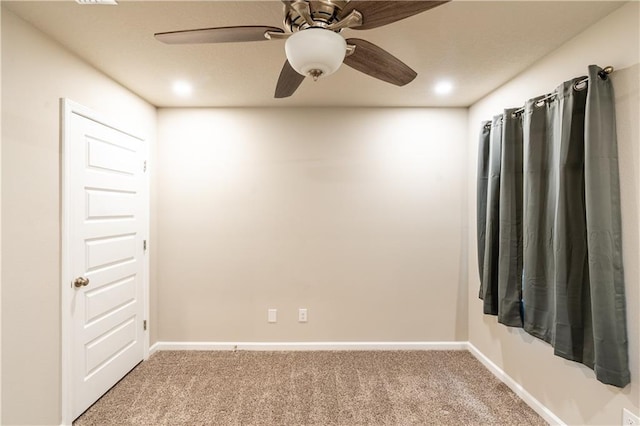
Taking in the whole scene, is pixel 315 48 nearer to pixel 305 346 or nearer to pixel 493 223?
pixel 493 223

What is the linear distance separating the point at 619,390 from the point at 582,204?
3.19 feet

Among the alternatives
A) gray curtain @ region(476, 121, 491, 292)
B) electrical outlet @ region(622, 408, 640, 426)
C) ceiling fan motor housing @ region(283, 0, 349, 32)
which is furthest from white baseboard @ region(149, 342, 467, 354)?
ceiling fan motor housing @ region(283, 0, 349, 32)

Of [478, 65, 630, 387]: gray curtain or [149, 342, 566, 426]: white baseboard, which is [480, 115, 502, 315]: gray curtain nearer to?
[478, 65, 630, 387]: gray curtain

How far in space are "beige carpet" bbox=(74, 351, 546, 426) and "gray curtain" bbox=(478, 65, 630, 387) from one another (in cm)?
66

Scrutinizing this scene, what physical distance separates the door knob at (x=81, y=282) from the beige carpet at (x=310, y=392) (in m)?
0.90

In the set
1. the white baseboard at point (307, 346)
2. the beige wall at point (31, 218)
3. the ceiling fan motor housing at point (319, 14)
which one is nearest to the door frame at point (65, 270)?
the beige wall at point (31, 218)

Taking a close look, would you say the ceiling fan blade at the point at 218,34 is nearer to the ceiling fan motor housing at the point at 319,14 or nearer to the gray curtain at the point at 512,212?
the ceiling fan motor housing at the point at 319,14

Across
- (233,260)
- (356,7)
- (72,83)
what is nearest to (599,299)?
(356,7)

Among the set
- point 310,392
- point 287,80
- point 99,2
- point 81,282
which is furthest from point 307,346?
point 99,2

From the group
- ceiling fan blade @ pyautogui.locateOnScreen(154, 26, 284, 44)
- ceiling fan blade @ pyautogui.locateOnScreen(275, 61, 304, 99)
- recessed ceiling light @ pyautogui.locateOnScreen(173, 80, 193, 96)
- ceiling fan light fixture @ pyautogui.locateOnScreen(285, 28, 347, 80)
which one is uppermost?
recessed ceiling light @ pyautogui.locateOnScreen(173, 80, 193, 96)

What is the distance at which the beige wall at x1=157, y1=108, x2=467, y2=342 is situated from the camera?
9.94 ft

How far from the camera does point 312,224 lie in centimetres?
304

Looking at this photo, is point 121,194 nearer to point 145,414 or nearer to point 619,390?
point 145,414

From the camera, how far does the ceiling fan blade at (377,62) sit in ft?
4.35
